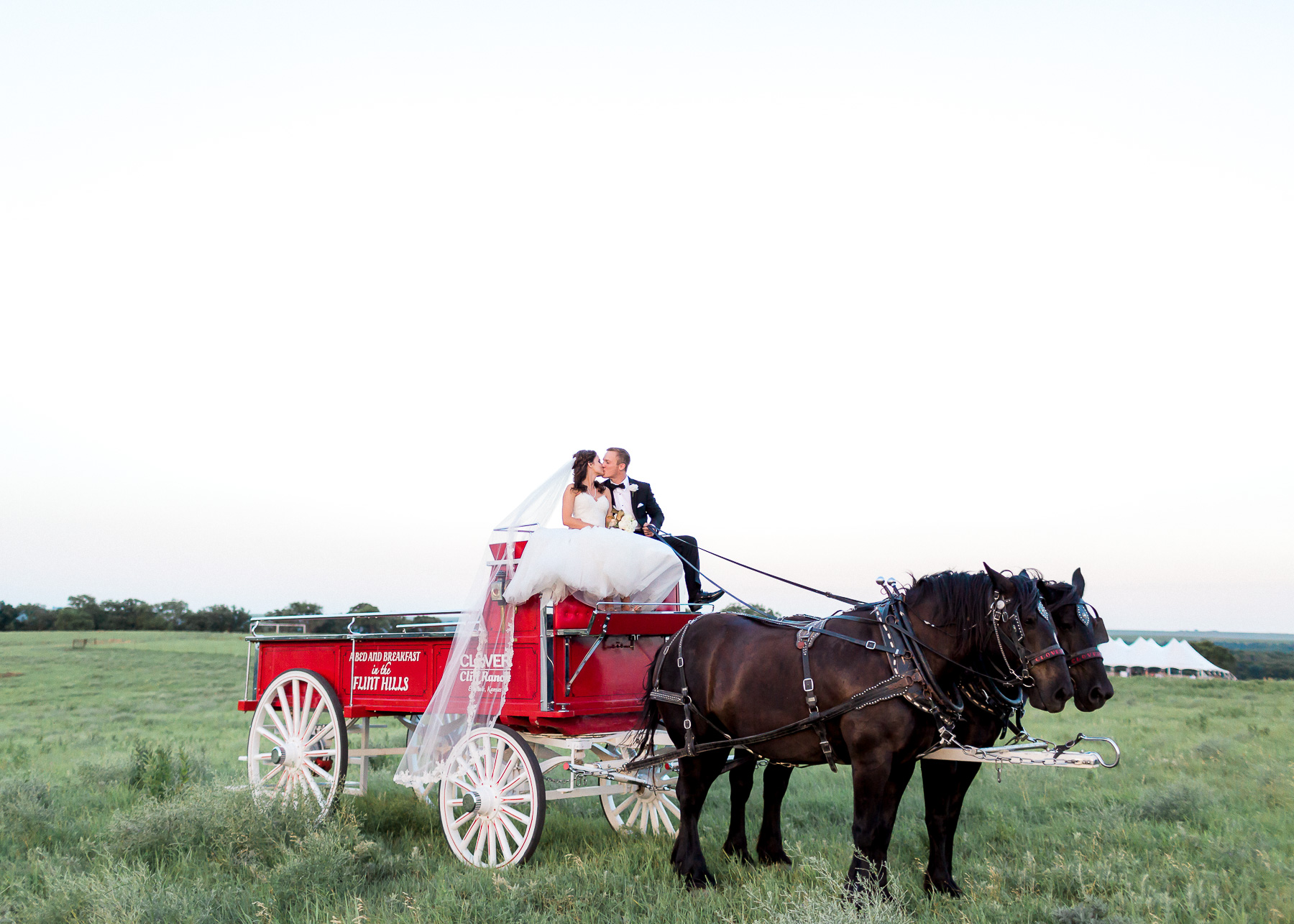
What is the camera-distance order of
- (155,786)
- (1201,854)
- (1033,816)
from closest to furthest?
1. (1201,854)
2. (1033,816)
3. (155,786)

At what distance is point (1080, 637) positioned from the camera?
5469 mm

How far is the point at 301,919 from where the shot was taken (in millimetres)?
5184

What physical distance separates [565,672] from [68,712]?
65.2 ft

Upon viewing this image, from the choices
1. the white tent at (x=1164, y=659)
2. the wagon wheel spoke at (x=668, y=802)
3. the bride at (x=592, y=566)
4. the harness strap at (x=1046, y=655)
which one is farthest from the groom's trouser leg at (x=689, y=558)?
the white tent at (x=1164, y=659)

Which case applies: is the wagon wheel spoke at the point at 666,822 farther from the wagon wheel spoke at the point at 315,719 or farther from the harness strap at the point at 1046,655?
the harness strap at the point at 1046,655

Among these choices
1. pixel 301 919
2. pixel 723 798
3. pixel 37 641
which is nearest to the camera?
pixel 301 919

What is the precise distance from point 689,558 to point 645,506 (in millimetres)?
625

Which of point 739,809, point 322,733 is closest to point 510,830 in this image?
point 739,809

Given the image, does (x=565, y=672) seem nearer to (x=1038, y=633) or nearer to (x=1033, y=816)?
(x=1038, y=633)

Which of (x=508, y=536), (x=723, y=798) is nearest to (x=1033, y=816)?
(x=723, y=798)

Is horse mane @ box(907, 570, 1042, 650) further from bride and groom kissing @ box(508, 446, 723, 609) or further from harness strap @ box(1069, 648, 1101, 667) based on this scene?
bride and groom kissing @ box(508, 446, 723, 609)

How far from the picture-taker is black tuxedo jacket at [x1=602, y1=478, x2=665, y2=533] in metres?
8.12

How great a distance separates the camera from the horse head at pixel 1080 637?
5.34 metres

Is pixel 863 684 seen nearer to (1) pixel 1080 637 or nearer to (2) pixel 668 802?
(1) pixel 1080 637
